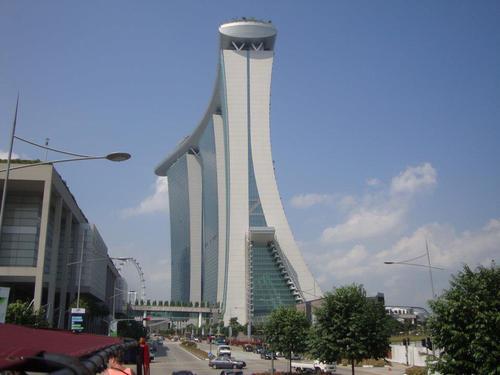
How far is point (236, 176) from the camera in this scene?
130m

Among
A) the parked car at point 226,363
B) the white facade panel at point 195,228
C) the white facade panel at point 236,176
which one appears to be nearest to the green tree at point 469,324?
the parked car at point 226,363

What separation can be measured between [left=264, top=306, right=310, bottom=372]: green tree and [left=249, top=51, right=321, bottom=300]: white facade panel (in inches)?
3211

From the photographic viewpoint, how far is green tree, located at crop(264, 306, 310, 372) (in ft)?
133

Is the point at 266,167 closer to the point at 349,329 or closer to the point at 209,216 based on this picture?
the point at 209,216

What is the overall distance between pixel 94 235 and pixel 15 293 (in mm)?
18658

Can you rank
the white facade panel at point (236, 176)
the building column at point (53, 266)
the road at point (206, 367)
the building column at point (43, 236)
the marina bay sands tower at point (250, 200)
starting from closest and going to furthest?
the road at point (206, 367) → the building column at point (43, 236) → the building column at point (53, 266) → the marina bay sands tower at point (250, 200) → the white facade panel at point (236, 176)

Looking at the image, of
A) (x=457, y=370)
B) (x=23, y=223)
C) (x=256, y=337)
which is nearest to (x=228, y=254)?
(x=256, y=337)

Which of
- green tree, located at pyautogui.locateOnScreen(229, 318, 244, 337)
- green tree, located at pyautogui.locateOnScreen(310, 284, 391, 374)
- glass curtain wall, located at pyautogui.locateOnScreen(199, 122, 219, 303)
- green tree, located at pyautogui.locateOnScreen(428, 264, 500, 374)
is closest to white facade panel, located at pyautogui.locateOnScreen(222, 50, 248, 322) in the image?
green tree, located at pyautogui.locateOnScreen(229, 318, 244, 337)

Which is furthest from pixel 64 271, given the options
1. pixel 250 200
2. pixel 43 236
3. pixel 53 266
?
pixel 250 200

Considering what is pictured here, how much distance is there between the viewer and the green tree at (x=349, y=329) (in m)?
29.3

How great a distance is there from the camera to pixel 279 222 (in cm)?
12838

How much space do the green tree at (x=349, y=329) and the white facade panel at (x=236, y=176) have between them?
94.4 metres

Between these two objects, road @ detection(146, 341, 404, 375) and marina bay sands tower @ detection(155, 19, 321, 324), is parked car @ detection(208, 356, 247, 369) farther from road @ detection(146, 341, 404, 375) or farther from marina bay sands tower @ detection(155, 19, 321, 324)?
marina bay sands tower @ detection(155, 19, 321, 324)

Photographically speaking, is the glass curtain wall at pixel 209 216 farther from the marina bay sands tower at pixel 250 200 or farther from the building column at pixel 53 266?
the building column at pixel 53 266
